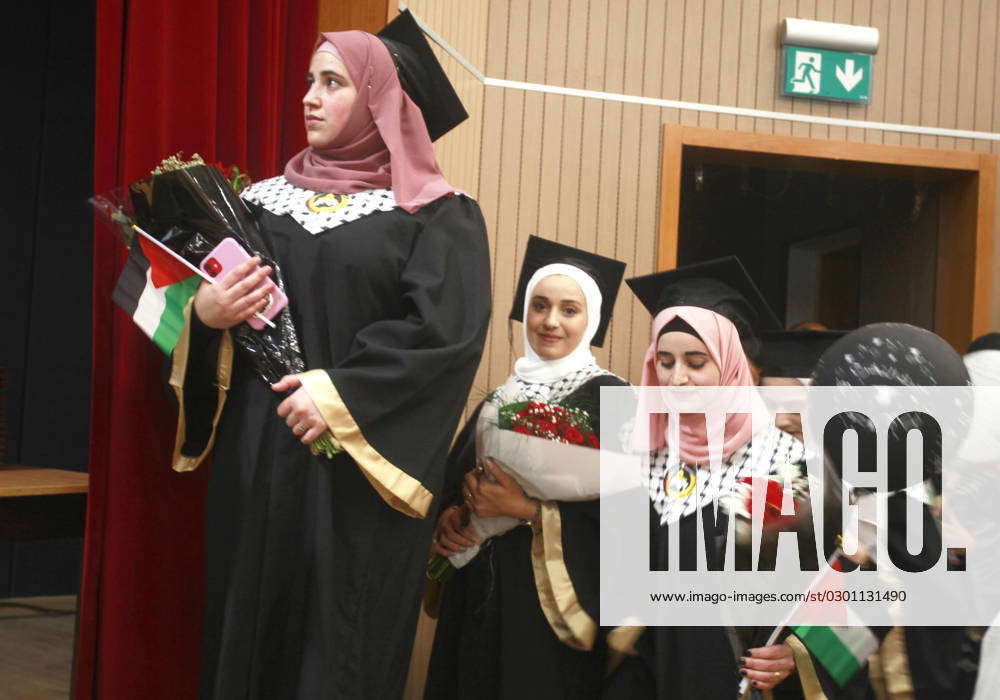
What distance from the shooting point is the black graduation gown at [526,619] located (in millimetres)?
2850

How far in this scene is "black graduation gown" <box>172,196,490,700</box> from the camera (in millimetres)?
2309

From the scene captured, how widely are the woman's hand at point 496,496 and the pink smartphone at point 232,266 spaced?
2.45ft

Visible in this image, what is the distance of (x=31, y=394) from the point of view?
217 inches

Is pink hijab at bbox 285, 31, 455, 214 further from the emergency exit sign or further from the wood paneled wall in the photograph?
the emergency exit sign

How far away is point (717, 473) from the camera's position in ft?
9.05

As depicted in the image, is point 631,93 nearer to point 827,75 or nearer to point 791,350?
point 827,75

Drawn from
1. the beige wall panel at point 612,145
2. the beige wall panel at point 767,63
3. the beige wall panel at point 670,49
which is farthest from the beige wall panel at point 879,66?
the beige wall panel at point 612,145

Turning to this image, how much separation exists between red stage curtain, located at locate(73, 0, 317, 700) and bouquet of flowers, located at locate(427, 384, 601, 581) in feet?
2.71

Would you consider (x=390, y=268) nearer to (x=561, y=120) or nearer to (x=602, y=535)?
(x=602, y=535)

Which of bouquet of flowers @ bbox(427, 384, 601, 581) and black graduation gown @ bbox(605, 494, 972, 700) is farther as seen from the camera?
bouquet of flowers @ bbox(427, 384, 601, 581)

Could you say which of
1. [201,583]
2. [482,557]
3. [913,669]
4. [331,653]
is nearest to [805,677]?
[913,669]

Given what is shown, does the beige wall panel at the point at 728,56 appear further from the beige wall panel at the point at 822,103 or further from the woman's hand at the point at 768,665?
the woman's hand at the point at 768,665

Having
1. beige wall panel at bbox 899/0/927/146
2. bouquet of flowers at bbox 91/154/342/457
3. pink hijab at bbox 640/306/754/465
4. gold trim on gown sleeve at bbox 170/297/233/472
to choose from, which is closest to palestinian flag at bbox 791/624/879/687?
pink hijab at bbox 640/306/754/465

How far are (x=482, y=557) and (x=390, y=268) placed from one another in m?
0.94
